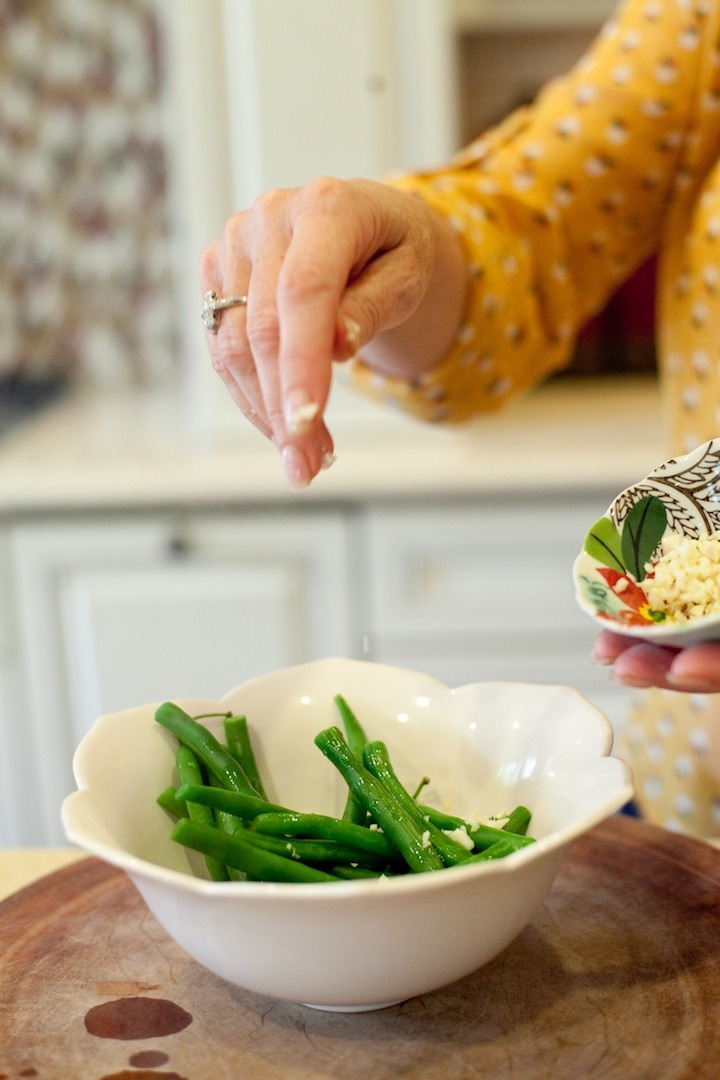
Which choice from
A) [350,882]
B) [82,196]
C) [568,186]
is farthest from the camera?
[82,196]

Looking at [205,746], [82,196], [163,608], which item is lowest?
[163,608]

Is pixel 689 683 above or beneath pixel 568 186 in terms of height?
beneath

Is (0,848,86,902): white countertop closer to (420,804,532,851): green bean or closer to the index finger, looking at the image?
(420,804,532,851): green bean

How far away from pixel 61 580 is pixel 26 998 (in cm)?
122

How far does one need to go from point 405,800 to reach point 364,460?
1151 millimetres

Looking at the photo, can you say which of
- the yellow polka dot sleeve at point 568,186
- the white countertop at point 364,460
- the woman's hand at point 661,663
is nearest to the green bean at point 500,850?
the woman's hand at point 661,663

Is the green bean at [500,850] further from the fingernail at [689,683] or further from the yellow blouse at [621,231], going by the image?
the yellow blouse at [621,231]

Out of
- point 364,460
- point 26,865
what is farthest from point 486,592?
point 26,865

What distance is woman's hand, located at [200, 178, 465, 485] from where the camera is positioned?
0.67 meters

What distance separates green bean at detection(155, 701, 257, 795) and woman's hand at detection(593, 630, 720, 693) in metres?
0.22

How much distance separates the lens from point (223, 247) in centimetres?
78

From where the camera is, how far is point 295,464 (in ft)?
2.23

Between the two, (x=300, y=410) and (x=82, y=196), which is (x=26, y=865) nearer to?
(x=300, y=410)

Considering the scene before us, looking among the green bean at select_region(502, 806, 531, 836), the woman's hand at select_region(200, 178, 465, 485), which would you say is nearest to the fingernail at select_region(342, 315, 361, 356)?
the woman's hand at select_region(200, 178, 465, 485)
